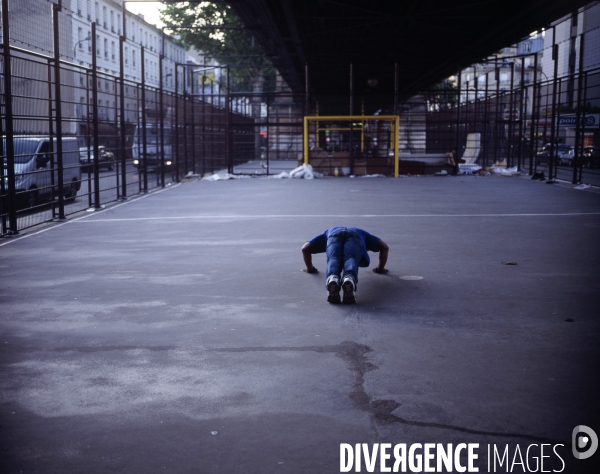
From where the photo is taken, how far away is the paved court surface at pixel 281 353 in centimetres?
345

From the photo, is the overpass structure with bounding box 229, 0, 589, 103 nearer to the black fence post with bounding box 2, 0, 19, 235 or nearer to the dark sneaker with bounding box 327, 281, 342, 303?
the black fence post with bounding box 2, 0, 19, 235

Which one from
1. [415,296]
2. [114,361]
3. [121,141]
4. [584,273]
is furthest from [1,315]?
[121,141]

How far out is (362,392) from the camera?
4090mm

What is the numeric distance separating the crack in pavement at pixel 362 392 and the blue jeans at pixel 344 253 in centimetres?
124

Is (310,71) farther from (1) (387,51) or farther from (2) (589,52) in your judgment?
(2) (589,52)

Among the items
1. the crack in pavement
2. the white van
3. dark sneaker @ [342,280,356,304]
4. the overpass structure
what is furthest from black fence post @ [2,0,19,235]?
the overpass structure

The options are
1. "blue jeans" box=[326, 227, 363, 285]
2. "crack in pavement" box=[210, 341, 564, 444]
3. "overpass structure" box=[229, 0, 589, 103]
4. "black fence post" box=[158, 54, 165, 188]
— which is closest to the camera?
"crack in pavement" box=[210, 341, 564, 444]

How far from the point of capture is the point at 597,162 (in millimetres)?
22203

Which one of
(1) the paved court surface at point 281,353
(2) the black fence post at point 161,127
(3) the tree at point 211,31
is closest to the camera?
(1) the paved court surface at point 281,353

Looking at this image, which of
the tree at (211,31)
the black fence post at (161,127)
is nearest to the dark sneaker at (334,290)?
the black fence post at (161,127)

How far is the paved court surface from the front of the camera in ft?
11.3

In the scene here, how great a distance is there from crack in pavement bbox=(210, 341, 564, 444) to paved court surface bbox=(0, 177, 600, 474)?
0.01 m

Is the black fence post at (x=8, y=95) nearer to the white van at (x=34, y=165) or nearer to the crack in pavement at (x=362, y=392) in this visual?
the white van at (x=34, y=165)

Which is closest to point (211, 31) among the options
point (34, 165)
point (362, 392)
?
point (34, 165)
